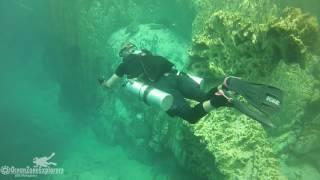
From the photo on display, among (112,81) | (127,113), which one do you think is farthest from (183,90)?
(127,113)

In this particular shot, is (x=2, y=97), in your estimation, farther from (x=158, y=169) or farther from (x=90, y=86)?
(x=158, y=169)

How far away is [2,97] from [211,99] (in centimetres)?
2211

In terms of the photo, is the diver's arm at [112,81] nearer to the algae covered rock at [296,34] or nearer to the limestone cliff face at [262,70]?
the limestone cliff face at [262,70]

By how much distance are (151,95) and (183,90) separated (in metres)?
0.91

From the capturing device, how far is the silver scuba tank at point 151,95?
6572 millimetres

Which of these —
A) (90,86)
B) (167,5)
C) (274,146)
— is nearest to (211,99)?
(274,146)

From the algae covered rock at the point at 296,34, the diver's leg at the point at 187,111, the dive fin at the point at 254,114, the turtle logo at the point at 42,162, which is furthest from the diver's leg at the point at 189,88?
the turtle logo at the point at 42,162

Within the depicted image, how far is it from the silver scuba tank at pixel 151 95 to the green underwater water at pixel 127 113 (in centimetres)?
226

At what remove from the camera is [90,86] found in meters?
17.9

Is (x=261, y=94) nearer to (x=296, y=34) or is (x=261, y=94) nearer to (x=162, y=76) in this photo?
(x=296, y=34)
